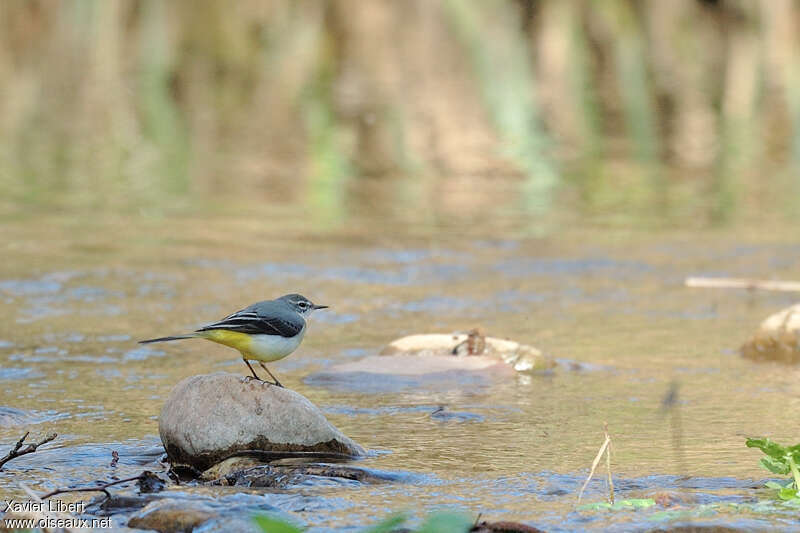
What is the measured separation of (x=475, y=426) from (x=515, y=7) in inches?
626

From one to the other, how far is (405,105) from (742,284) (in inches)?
300

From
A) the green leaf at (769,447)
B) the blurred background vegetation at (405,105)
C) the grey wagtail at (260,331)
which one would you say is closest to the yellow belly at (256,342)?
the grey wagtail at (260,331)

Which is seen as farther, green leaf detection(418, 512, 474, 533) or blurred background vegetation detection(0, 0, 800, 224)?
blurred background vegetation detection(0, 0, 800, 224)

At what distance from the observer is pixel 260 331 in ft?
17.2

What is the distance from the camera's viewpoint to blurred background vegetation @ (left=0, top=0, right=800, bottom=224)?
1206 centimetres

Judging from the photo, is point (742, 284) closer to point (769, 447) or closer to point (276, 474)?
point (769, 447)

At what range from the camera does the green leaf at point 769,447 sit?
4.39m

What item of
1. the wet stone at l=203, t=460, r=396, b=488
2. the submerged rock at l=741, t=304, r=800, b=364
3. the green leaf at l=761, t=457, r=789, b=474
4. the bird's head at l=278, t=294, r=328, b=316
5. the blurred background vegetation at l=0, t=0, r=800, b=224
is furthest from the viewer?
the blurred background vegetation at l=0, t=0, r=800, b=224

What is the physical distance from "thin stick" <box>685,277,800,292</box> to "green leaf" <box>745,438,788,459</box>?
395 centimetres

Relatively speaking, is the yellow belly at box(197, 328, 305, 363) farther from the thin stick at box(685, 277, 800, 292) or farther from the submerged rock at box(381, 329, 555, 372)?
the thin stick at box(685, 277, 800, 292)

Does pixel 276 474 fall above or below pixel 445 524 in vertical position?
below

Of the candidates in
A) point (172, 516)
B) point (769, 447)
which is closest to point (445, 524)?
point (172, 516)

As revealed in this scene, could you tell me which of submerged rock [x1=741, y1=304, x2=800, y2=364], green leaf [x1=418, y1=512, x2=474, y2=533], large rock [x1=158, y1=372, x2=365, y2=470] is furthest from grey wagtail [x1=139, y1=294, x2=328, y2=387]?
submerged rock [x1=741, y1=304, x2=800, y2=364]

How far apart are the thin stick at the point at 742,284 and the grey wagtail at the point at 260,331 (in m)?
4.02
